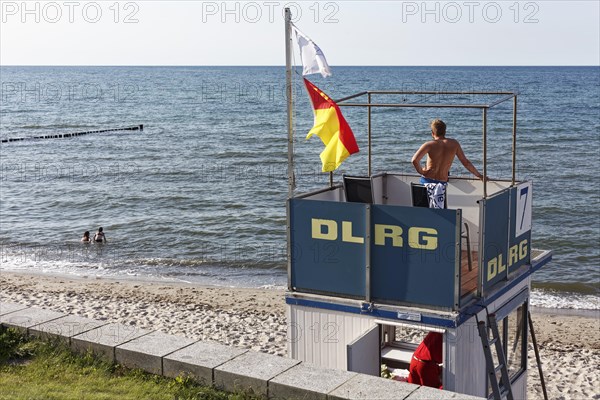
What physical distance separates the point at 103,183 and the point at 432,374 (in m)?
39.7

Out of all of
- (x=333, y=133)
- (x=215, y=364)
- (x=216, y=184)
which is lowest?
(x=216, y=184)

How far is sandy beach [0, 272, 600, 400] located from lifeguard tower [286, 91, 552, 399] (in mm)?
6110

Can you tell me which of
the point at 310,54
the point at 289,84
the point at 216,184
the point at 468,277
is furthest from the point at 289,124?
the point at 216,184

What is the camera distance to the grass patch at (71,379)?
8.11 m

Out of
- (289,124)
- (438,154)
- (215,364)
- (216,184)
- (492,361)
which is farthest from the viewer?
(216,184)

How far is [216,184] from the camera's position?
45688mm

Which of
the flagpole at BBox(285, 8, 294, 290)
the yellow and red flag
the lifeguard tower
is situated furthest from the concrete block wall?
the yellow and red flag

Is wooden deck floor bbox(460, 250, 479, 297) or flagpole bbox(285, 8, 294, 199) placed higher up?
flagpole bbox(285, 8, 294, 199)

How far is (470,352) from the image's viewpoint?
9.39 metres

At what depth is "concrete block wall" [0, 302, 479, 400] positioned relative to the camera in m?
7.74

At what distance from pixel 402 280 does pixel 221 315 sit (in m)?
12.1

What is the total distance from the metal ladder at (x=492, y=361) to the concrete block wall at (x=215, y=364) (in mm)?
1689

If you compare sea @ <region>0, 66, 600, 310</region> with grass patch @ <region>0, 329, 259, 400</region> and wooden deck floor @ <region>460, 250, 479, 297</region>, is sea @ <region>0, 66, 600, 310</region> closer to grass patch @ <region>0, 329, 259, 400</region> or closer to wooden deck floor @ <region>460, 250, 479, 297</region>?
wooden deck floor @ <region>460, 250, 479, 297</region>

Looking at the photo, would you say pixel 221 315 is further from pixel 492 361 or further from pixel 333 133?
pixel 492 361
